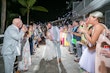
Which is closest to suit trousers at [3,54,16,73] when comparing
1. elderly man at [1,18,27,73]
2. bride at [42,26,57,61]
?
elderly man at [1,18,27,73]

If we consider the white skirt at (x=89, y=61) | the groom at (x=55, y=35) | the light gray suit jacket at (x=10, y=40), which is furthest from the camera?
the groom at (x=55, y=35)

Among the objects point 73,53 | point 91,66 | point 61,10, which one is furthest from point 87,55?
point 61,10

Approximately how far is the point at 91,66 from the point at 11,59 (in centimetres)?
300

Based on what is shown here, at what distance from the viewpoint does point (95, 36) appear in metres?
5.75

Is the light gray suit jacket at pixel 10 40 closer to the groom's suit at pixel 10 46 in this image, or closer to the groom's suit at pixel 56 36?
the groom's suit at pixel 10 46

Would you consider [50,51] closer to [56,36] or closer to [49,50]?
[49,50]

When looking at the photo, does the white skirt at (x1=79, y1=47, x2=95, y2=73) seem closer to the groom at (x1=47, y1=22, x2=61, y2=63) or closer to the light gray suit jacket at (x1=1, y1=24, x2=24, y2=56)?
the light gray suit jacket at (x1=1, y1=24, x2=24, y2=56)

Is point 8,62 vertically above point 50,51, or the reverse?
point 50,51

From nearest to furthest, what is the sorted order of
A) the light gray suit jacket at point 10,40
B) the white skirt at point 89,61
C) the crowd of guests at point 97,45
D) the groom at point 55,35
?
the crowd of guests at point 97,45, the white skirt at point 89,61, the light gray suit jacket at point 10,40, the groom at point 55,35

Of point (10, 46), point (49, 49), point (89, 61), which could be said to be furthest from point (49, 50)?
point (89, 61)

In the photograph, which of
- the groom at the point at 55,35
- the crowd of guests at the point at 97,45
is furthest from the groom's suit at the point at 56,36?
the crowd of guests at the point at 97,45

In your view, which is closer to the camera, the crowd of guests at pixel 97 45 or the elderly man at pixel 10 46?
the crowd of guests at pixel 97 45

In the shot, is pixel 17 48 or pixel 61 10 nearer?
pixel 17 48

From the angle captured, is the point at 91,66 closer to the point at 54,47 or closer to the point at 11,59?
the point at 11,59
